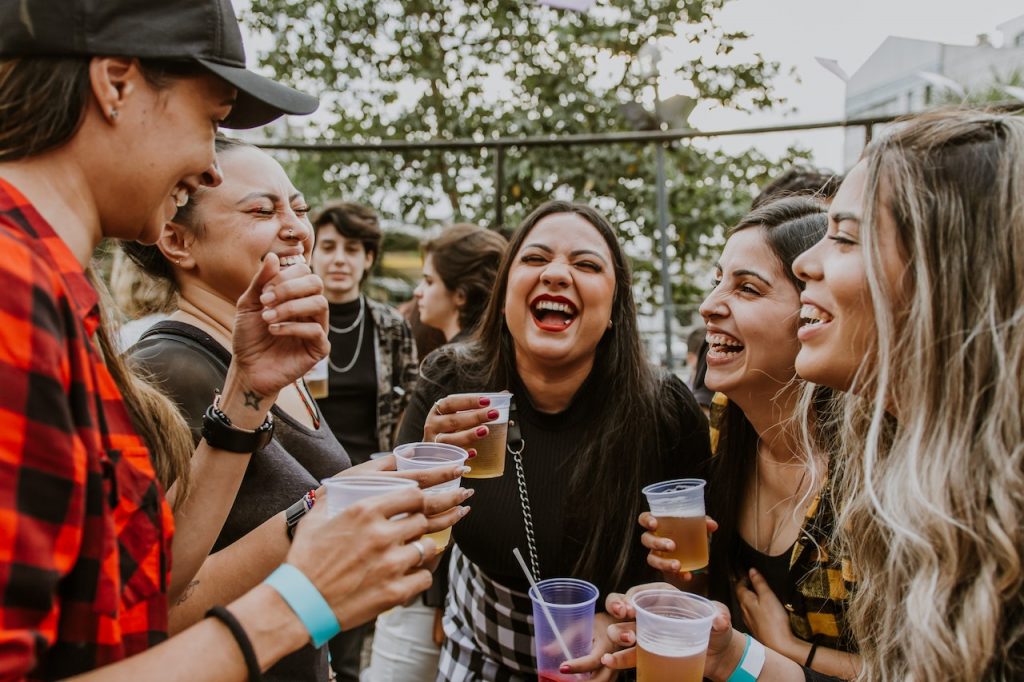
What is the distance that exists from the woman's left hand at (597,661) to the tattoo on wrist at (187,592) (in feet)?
3.05

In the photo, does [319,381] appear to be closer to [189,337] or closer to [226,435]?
[189,337]

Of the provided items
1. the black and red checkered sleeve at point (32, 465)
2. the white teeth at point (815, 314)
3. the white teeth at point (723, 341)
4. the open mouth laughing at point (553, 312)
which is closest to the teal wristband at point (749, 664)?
the white teeth at point (815, 314)

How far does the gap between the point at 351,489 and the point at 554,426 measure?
120 centimetres

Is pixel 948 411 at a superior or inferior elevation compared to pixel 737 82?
inferior

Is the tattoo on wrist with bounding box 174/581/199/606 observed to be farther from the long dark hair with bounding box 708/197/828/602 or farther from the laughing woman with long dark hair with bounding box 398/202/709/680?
the long dark hair with bounding box 708/197/828/602

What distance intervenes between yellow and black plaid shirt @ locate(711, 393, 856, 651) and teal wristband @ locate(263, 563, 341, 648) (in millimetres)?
1369

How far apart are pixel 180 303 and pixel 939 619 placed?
6.50 ft

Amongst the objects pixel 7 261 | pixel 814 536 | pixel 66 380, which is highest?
pixel 7 261

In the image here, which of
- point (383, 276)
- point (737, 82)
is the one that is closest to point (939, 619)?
point (737, 82)

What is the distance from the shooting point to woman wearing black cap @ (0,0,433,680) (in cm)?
85

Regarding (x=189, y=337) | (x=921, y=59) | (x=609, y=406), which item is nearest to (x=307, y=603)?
(x=189, y=337)

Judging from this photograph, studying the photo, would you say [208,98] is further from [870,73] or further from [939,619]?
[870,73]

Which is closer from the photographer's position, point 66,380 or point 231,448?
point 66,380

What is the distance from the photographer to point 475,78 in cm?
773
